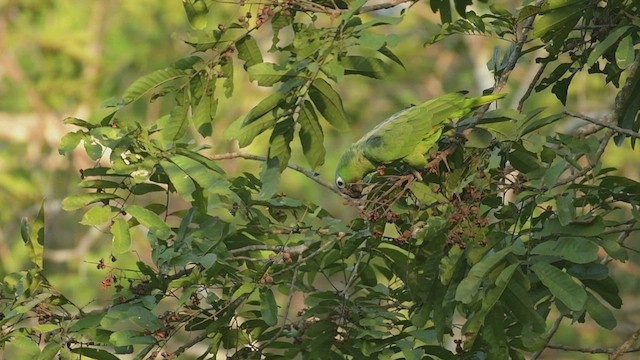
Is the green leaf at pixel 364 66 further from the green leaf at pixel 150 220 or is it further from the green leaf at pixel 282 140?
the green leaf at pixel 150 220

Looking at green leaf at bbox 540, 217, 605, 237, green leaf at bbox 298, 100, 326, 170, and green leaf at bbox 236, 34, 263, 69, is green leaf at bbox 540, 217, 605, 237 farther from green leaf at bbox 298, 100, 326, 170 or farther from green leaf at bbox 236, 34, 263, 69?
green leaf at bbox 236, 34, 263, 69

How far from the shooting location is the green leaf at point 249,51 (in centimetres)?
252

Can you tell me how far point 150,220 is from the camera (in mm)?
2273

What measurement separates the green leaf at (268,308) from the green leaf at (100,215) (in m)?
0.44

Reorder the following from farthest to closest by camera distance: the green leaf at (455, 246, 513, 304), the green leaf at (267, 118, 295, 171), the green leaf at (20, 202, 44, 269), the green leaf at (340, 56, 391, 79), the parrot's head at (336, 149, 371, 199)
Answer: the parrot's head at (336, 149, 371, 199), the green leaf at (267, 118, 295, 171), the green leaf at (340, 56, 391, 79), the green leaf at (20, 202, 44, 269), the green leaf at (455, 246, 513, 304)

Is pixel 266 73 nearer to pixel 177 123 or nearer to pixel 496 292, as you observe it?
pixel 177 123

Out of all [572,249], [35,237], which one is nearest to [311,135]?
[35,237]

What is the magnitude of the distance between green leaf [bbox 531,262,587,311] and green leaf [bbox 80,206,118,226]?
1.01 m

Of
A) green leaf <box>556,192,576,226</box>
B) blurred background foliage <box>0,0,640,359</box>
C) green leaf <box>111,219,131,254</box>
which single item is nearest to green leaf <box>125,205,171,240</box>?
green leaf <box>111,219,131,254</box>

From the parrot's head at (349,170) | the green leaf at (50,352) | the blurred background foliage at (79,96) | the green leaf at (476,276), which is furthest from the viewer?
the blurred background foliage at (79,96)

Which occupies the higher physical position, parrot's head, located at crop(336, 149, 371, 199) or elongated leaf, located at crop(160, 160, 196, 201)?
elongated leaf, located at crop(160, 160, 196, 201)

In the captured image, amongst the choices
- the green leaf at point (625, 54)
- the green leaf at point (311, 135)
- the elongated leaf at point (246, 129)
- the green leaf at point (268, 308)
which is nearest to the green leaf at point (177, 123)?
A: the elongated leaf at point (246, 129)

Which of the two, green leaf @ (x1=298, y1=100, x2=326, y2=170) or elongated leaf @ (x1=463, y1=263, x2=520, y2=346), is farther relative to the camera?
green leaf @ (x1=298, y1=100, x2=326, y2=170)

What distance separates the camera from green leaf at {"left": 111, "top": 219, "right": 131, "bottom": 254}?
230cm
